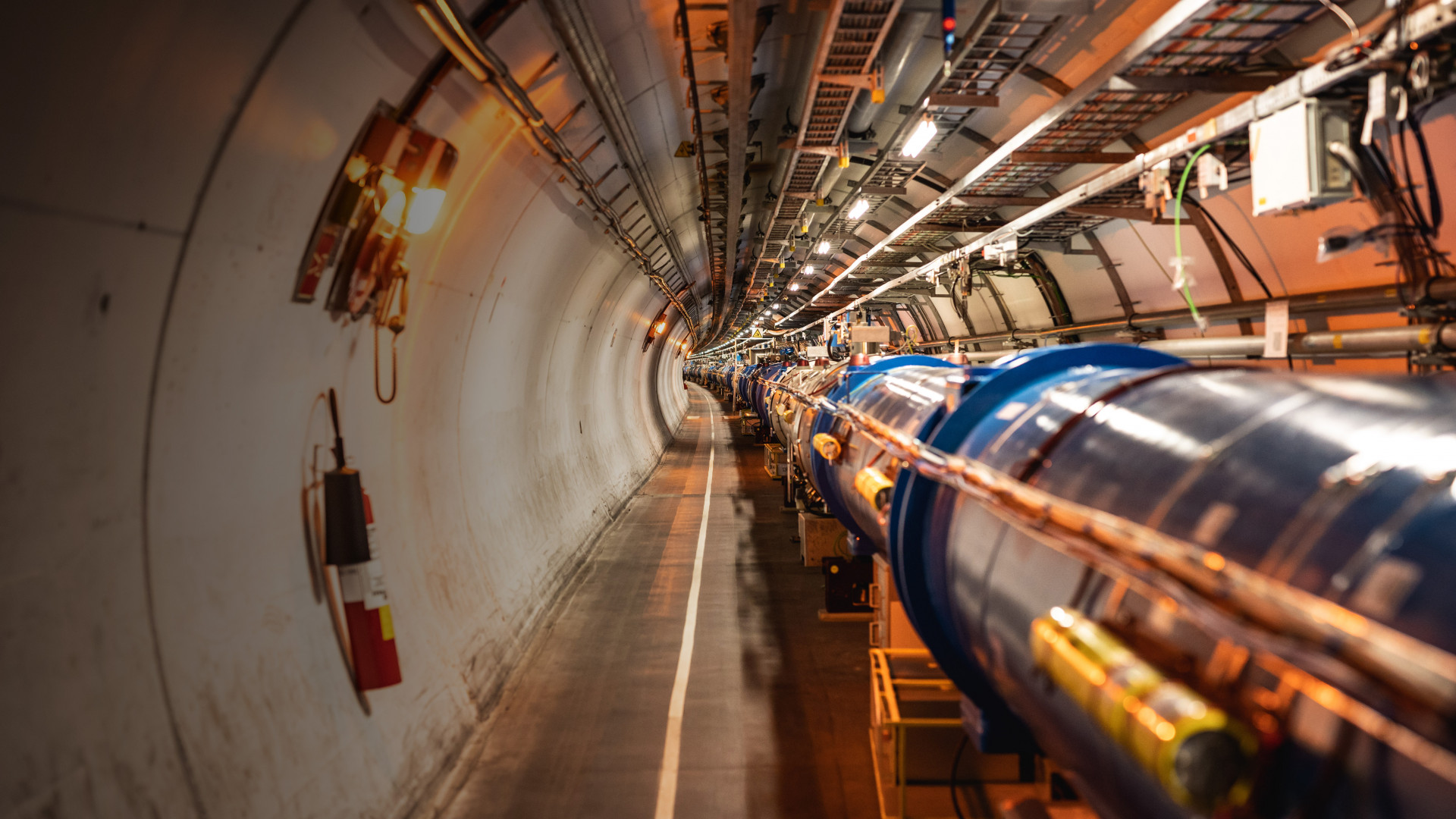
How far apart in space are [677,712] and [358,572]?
9.73 feet

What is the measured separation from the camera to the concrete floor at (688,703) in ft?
16.2

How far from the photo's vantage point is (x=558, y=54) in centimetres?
529

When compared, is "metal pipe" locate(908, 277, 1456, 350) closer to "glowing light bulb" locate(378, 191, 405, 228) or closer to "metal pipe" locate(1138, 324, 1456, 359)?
"metal pipe" locate(1138, 324, 1456, 359)

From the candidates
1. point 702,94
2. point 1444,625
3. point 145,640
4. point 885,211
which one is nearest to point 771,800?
point 145,640

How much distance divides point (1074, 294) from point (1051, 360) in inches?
410

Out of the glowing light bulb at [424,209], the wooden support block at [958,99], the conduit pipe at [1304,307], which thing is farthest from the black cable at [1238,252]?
the glowing light bulb at [424,209]

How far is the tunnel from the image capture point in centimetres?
175

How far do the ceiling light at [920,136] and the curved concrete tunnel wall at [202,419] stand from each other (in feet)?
12.3

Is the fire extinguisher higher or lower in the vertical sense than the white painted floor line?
higher

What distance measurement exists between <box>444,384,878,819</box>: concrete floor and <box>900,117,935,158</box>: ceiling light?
16.9 ft

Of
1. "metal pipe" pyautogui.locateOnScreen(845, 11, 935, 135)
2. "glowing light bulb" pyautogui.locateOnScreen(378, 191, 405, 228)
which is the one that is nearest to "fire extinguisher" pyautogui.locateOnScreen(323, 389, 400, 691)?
"glowing light bulb" pyautogui.locateOnScreen(378, 191, 405, 228)

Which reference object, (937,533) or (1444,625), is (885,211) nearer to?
Answer: (937,533)

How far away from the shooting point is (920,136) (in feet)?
23.1

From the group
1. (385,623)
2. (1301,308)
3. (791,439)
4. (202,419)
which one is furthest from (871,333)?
(202,419)
